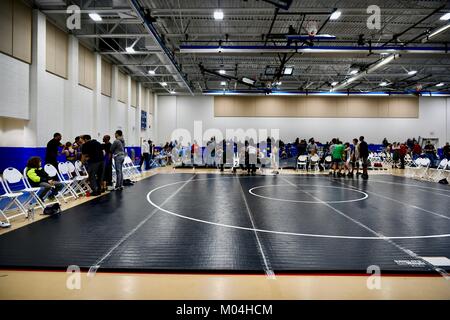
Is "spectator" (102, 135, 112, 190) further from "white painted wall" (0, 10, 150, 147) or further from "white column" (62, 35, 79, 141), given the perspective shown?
"white column" (62, 35, 79, 141)

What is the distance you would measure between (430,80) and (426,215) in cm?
2102

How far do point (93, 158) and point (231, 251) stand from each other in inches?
241

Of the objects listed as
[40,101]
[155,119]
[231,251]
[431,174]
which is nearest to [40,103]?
[40,101]

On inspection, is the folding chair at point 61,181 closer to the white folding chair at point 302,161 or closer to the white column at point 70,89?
the white column at point 70,89

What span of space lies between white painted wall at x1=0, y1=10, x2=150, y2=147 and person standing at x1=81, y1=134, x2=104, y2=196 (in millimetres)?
2905

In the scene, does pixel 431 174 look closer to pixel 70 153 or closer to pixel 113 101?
pixel 70 153

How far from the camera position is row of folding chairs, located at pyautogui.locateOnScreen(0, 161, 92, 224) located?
621 cm

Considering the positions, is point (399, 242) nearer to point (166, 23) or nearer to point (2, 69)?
point (2, 69)

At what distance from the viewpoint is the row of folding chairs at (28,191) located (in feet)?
20.4

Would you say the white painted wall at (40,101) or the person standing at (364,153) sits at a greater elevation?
the white painted wall at (40,101)

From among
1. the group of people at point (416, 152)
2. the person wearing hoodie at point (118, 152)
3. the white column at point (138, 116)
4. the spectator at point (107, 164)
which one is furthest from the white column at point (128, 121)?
the group of people at point (416, 152)

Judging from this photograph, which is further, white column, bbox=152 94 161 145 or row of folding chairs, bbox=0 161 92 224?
white column, bbox=152 94 161 145

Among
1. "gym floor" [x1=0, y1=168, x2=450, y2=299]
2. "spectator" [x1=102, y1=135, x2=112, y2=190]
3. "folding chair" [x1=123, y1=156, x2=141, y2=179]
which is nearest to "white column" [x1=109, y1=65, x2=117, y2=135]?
"folding chair" [x1=123, y1=156, x2=141, y2=179]

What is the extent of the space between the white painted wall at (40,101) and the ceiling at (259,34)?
56.2 inches
